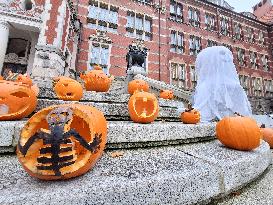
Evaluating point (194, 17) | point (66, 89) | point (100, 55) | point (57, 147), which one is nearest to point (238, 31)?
point (194, 17)

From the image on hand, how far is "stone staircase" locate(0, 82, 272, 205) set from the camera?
1.09 m

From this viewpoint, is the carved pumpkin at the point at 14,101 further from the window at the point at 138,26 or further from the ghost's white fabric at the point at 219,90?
the window at the point at 138,26

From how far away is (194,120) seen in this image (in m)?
3.29

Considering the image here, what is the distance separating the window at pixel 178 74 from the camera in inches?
708

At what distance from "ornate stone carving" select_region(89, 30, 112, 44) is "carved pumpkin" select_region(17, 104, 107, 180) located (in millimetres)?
15192

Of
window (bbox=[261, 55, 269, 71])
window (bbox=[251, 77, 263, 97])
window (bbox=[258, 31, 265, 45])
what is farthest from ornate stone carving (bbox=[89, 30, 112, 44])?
window (bbox=[258, 31, 265, 45])

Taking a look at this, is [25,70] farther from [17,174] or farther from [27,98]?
[17,174]

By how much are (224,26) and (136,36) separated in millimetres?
11638

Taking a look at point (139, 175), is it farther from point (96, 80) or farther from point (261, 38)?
point (261, 38)

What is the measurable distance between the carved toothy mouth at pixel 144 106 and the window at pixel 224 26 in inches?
871

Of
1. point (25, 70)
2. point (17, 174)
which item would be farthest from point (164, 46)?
point (17, 174)

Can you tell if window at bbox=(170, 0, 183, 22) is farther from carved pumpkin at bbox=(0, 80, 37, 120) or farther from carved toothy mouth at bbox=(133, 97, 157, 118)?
carved pumpkin at bbox=(0, 80, 37, 120)

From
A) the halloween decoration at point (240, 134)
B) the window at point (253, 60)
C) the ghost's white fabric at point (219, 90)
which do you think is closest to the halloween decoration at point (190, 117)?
the halloween decoration at point (240, 134)

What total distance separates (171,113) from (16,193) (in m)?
3.02
